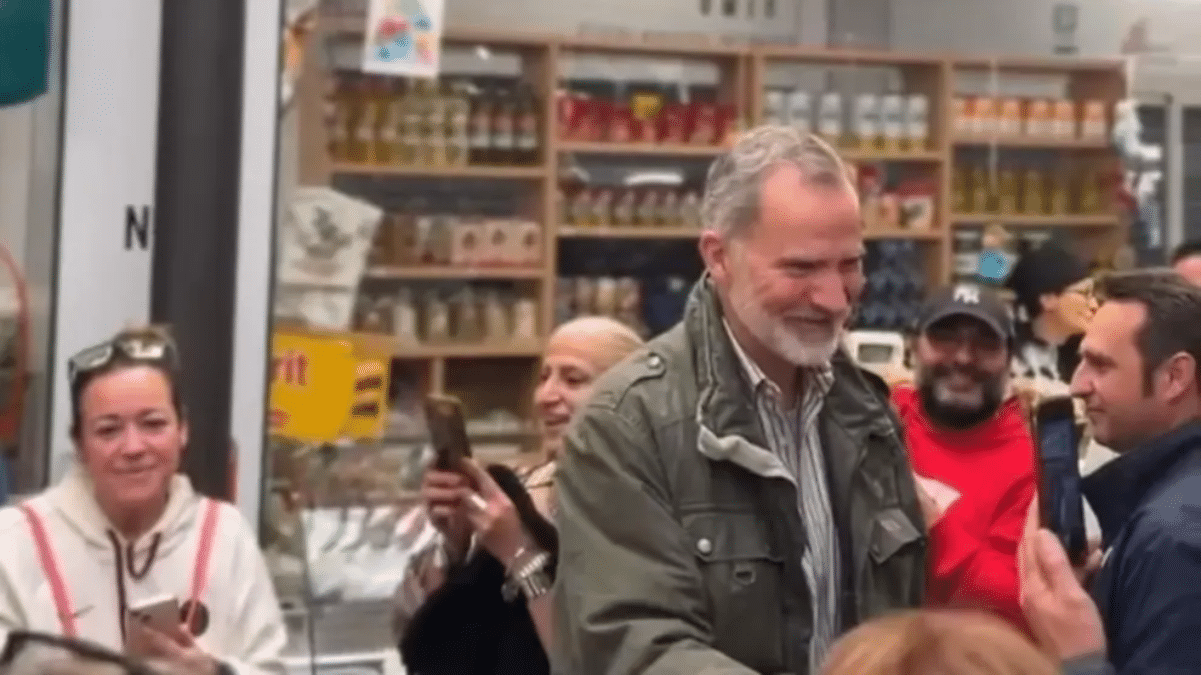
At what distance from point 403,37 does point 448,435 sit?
2.05m

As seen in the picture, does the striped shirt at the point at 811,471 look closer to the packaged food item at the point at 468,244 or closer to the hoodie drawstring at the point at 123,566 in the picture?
the hoodie drawstring at the point at 123,566

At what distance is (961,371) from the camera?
432 cm

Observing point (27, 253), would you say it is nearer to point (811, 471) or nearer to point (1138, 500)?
point (811, 471)

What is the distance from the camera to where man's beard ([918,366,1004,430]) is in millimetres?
4246

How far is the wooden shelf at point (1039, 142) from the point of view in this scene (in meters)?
6.75

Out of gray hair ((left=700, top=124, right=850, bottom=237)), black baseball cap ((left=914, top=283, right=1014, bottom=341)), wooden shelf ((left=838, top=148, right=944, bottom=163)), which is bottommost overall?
black baseball cap ((left=914, top=283, right=1014, bottom=341))

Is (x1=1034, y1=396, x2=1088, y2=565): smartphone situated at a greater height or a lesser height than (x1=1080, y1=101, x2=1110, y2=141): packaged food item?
lesser

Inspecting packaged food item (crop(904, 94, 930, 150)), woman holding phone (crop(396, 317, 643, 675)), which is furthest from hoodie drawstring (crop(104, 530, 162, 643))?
packaged food item (crop(904, 94, 930, 150))

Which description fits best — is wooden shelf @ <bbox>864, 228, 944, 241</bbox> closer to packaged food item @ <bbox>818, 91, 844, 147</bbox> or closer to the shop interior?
the shop interior

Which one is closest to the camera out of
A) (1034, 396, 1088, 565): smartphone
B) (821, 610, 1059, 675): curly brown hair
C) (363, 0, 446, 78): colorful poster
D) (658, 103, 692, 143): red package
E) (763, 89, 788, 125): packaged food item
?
(821, 610, 1059, 675): curly brown hair

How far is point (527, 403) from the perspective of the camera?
5.87 meters

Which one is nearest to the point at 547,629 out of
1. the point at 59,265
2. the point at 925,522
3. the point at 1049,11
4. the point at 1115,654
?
the point at 925,522

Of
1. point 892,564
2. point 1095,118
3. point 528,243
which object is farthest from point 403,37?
point 892,564

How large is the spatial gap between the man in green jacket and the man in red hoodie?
30.0 inches
